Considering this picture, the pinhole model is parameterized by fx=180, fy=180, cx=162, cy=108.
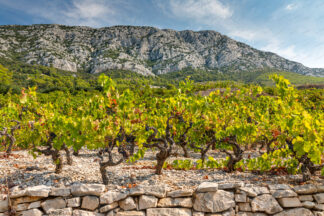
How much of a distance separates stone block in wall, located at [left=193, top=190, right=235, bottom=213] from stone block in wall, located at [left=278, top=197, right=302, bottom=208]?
1.31m

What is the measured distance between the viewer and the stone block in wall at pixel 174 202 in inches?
179

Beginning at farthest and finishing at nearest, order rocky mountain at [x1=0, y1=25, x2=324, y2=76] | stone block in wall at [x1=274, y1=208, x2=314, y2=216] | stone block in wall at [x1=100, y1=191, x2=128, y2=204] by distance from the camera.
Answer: rocky mountain at [x1=0, y1=25, x2=324, y2=76], stone block in wall at [x1=274, y1=208, x2=314, y2=216], stone block in wall at [x1=100, y1=191, x2=128, y2=204]

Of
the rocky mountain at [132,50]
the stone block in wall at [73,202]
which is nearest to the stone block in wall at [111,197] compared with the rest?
the stone block in wall at [73,202]

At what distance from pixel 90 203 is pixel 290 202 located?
512cm

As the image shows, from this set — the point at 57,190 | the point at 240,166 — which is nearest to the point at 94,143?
the point at 57,190

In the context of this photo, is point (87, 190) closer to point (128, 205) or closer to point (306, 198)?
point (128, 205)

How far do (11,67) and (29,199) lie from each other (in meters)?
125

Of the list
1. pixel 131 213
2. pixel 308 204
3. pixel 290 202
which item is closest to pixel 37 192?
pixel 131 213

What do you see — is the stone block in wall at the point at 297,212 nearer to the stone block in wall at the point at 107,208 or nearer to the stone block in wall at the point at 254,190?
the stone block in wall at the point at 254,190

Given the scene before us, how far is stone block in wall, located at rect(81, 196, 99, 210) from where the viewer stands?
449 cm

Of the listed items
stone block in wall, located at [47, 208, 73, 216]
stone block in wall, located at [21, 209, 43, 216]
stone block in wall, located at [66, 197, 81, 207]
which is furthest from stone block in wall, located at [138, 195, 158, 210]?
stone block in wall, located at [21, 209, 43, 216]

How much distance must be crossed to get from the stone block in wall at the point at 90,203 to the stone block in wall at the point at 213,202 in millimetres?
2470

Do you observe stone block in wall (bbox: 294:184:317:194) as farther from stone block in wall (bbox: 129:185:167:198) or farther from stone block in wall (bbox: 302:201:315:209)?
stone block in wall (bbox: 129:185:167:198)

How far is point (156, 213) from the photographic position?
4457 millimetres
